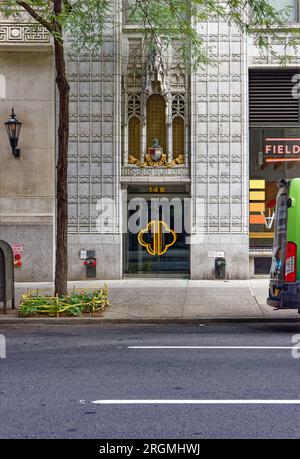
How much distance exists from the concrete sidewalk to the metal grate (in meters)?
4.60

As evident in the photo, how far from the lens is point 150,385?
25.4ft

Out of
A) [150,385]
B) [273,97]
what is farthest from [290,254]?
[273,97]

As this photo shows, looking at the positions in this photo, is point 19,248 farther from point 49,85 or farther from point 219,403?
point 219,403

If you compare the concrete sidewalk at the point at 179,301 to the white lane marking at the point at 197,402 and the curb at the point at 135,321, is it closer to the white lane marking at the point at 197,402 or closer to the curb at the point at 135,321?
the curb at the point at 135,321

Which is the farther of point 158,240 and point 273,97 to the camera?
point 158,240

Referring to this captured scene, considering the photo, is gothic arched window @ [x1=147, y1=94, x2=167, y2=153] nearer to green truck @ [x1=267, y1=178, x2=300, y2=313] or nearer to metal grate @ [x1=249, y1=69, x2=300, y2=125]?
metal grate @ [x1=249, y1=69, x2=300, y2=125]

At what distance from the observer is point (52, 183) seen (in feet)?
64.7

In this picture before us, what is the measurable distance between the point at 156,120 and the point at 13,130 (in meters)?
4.04

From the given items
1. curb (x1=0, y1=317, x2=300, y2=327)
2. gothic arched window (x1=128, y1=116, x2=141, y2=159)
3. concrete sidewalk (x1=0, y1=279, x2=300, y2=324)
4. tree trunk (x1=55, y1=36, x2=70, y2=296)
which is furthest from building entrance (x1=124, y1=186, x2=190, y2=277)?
curb (x1=0, y1=317, x2=300, y2=327)

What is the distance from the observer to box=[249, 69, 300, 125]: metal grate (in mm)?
19844

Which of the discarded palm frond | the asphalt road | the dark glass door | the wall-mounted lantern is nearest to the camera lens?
the asphalt road

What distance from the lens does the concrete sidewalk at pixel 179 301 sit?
13.3 meters

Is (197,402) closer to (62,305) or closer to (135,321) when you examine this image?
(135,321)

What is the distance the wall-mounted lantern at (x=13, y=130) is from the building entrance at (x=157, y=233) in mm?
3482
